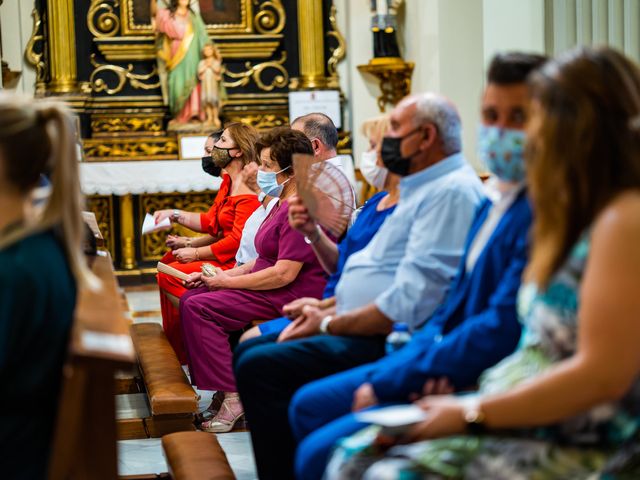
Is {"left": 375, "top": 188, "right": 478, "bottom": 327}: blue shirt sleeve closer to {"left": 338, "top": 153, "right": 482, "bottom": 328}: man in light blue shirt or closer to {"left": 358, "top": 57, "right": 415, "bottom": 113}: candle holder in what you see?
{"left": 338, "top": 153, "right": 482, "bottom": 328}: man in light blue shirt

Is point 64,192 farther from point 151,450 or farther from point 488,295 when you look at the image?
point 151,450

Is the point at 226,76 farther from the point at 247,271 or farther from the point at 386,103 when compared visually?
the point at 247,271

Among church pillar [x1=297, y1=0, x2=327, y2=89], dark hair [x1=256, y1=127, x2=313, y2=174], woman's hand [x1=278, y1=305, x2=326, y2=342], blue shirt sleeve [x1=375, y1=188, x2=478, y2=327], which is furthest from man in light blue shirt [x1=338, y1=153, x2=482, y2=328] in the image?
church pillar [x1=297, y1=0, x2=327, y2=89]

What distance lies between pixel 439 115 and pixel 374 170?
570 mm

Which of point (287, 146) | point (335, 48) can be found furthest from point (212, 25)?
point (287, 146)

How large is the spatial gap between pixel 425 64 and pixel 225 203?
4273 millimetres

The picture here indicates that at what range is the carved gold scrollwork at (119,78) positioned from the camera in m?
11.0

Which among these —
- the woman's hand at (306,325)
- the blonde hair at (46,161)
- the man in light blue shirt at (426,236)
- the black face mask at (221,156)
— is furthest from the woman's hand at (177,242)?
the blonde hair at (46,161)

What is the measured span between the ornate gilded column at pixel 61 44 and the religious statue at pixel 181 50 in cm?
87

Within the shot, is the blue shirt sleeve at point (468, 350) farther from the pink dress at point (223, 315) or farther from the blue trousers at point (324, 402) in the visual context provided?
the pink dress at point (223, 315)

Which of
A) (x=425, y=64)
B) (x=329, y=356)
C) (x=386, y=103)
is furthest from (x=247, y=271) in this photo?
(x=386, y=103)

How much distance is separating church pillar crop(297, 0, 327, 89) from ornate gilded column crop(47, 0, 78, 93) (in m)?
2.23

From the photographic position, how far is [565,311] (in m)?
2.00

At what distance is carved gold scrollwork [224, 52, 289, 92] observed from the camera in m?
11.3
